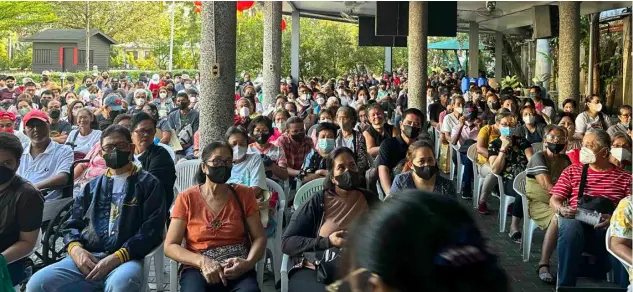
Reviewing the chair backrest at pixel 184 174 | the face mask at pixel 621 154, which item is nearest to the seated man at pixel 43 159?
the chair backrest at pixel 184 174

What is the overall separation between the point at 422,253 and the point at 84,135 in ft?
27.0

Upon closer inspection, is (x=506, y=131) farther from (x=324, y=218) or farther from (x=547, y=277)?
(x=324, y=218)

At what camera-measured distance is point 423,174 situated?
19.2 ft

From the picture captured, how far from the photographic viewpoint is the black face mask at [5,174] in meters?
5.06

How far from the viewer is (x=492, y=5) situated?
2111cm

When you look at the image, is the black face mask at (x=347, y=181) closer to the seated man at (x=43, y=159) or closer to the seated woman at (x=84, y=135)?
the seated man at (x=43, y=159)

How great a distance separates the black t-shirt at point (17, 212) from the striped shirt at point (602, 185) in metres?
4.08

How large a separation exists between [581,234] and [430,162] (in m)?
1.33

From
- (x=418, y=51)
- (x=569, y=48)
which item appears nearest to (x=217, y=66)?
(x=418, y=51)

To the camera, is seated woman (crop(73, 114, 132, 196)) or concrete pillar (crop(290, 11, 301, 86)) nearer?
seated woman (crop(73, 114, 132, 196))

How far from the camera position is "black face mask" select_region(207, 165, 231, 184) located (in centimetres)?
529

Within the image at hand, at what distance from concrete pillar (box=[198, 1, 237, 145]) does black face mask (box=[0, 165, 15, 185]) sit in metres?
2.30

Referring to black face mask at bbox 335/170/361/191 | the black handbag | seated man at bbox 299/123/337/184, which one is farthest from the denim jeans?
the black handbag

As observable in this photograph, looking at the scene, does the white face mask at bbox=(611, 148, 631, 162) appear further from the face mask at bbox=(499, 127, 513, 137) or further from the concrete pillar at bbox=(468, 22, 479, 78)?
the concrete pillar at bbox=(468, 22, 479, 78)
